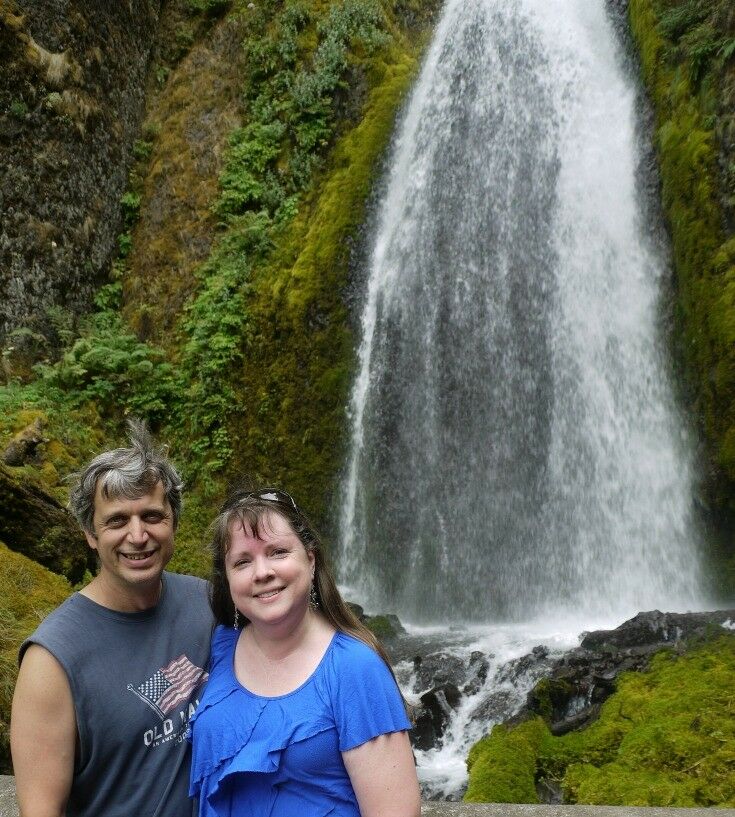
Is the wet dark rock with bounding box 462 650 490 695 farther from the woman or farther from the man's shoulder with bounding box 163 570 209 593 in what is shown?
the woman

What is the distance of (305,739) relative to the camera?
1575mm

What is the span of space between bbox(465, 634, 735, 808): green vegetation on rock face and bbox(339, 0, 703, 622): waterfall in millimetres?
2852

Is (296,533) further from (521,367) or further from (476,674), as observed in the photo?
(521,367)

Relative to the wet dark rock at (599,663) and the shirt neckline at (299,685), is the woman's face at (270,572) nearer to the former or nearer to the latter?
the shirt neckline at (299,685)

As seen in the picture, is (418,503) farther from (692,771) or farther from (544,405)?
(692,771)

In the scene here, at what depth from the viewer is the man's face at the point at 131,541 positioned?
192 cm

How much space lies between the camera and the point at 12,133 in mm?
11375

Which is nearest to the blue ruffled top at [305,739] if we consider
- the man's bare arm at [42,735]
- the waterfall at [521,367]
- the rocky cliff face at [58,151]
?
the man's bare arm at [42,735]

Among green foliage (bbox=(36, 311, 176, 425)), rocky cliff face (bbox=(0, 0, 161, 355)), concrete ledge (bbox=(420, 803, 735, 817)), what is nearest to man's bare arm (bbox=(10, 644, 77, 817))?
concrete ledge (bbox=(420, 803, 735, 817))

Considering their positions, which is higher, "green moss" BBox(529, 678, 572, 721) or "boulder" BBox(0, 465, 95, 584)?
"boulder" BBox(0, 465, 95, 584)

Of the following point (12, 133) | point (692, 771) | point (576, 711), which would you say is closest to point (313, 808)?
point (692, 771)

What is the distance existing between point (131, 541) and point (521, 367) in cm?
788

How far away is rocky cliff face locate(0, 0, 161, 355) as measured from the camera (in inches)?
444

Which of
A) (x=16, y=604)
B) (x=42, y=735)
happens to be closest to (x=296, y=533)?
(x=42, y=735)
